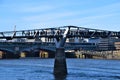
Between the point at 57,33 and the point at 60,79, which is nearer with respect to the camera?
the point at 60,79

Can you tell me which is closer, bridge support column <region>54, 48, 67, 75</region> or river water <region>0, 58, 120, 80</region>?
river water <region>0, 58, 120, 80</region>

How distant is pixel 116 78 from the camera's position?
9156cm

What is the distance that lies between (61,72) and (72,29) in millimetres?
12865

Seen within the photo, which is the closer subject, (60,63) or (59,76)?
(59,76)

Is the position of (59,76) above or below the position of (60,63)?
below

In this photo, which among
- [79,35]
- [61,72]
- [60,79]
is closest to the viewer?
[60,79]

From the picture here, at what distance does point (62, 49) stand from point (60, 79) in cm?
1113

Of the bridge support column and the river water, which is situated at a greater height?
the bridge support column

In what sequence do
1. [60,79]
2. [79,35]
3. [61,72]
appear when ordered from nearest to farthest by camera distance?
[60,79] → [61,72] → [79,35]

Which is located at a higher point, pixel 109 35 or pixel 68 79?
pixel 109 35

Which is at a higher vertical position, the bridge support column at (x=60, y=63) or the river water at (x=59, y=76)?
the bridge support column at (x=60, y=63)

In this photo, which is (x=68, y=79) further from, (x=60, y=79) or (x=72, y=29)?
(x=72, y=29)

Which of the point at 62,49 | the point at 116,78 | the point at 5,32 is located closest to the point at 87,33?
the point at 62,49

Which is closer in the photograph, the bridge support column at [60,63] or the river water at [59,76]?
the river water at [59,76]
